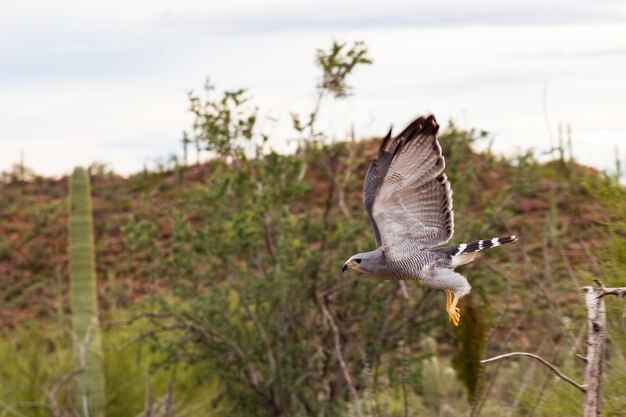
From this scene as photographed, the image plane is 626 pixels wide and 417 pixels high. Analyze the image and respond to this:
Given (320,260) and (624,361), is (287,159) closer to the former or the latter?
(320,260)

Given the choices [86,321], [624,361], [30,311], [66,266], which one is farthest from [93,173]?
[624,361]

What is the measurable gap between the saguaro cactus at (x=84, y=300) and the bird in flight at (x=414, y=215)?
214 inches

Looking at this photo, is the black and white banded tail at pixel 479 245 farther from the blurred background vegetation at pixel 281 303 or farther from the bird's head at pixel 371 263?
the blurred background vegetation at pixel 281 303

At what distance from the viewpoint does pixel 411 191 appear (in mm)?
5398

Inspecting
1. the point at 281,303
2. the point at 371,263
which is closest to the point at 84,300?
the point at 281,303

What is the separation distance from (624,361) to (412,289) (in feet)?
15.3

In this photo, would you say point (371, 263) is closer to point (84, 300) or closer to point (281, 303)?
point (281, 303)

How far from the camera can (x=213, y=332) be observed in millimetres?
9359

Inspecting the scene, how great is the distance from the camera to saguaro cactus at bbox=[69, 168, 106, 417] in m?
10.3

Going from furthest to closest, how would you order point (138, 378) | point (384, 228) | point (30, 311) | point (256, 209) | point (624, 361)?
point (30, 311)
point (138, 378)
point (256, 209)
point (624, 361)
point (384, 228)

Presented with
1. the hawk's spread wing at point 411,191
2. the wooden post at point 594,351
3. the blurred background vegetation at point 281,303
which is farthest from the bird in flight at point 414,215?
the blurred background vegetation at point 281,303

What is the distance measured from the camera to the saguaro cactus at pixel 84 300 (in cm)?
1030

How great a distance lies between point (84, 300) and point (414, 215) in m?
6.14

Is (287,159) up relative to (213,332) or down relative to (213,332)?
up
